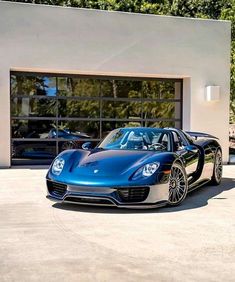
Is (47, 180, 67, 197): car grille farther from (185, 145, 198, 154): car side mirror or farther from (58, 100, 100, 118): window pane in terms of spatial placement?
(58, 100, 100, 118): window pane

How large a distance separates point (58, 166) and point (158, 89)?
25.4ft

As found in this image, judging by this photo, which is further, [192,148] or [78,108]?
[78,108]

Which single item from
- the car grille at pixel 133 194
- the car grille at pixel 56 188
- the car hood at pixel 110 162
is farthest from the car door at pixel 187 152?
the car grille at pixel 56 188

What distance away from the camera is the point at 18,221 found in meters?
5.75

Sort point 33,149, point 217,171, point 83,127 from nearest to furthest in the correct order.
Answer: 1. point 217,171
2. point 33,149
3. point 83,127

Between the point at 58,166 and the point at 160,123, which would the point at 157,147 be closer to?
the point at 58,166

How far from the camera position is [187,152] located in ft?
25.0

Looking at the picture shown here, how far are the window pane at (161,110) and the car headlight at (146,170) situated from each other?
7.55 m

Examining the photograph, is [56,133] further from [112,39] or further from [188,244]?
[188,244]

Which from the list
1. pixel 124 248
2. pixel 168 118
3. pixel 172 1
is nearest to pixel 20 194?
pixel 124 248

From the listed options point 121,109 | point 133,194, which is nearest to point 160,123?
point 121,109

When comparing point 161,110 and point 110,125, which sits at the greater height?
point 161,110

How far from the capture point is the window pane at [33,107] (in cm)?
1256

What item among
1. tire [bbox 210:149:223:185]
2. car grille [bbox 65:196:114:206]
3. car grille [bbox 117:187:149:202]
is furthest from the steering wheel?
tire [bbox 210:149:223:185]
